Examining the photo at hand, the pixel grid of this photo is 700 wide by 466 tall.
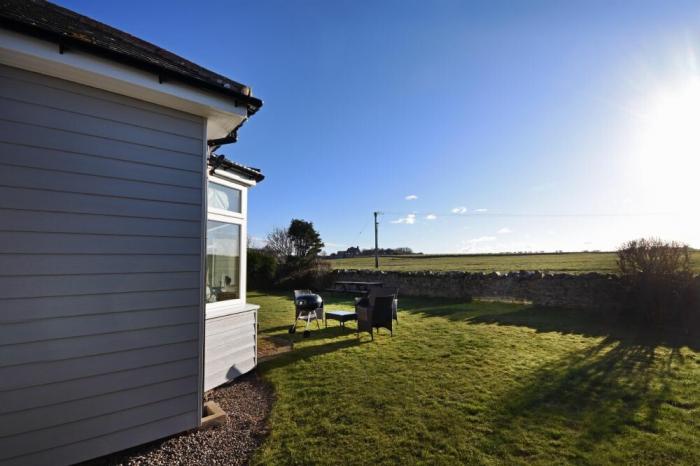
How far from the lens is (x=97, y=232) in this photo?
105 inches

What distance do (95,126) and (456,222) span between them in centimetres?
4578

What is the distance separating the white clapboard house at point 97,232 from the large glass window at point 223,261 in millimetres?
1310

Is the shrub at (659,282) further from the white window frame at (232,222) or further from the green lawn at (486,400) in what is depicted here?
the white window frame at (232,222)

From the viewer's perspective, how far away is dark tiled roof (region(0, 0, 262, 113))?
7.39 ft

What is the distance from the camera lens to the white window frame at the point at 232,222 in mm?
4379

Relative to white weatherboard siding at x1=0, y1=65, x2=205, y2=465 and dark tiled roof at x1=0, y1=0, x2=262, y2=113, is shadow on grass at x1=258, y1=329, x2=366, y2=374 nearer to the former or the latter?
white weatherboard siding at x1=0, y1=65, x2=205, y2=465

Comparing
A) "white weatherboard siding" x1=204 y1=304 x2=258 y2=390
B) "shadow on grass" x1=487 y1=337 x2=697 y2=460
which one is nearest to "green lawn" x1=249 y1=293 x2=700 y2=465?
"shadow on grass" x1=487 y1=337 x2=697 y2=460

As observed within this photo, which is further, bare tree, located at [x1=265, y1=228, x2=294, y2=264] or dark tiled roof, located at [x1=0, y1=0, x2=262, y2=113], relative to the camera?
bare tree, located at [x1=265, y1=228, x2=294, y2=264]

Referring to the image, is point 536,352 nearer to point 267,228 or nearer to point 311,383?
point 311,383

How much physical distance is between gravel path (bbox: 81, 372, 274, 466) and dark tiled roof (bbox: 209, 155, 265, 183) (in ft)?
9.98

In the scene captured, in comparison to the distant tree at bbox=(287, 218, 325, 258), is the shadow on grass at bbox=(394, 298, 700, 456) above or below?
below

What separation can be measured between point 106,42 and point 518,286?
14145 millimetres

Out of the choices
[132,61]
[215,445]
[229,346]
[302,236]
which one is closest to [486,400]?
[215,445]

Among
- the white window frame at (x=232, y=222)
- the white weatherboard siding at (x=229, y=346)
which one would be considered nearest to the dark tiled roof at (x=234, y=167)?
the white window frame at (x=232, y=222)
